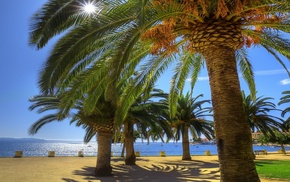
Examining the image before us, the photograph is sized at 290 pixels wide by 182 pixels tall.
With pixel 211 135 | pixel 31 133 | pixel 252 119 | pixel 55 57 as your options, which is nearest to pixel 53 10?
pixel 55 57

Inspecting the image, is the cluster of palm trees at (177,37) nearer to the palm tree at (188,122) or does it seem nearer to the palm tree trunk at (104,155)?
the palm tree trunk at (104,155)

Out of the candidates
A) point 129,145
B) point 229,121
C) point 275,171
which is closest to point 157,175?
point 275,171

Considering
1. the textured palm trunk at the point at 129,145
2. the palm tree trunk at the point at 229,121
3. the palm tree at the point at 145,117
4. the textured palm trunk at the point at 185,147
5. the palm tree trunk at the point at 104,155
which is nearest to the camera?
the palm tree trunk at the point at 229,121

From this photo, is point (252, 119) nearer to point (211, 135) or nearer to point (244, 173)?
point (211, 135)

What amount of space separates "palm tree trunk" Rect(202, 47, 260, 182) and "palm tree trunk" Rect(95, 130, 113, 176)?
1145 centimetres

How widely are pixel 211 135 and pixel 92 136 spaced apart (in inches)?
554

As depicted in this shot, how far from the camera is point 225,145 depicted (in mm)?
5992

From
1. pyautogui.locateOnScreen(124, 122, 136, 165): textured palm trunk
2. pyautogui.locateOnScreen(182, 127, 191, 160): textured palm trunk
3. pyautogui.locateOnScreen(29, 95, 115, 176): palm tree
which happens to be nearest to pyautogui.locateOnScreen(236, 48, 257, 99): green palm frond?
pyautogui.locateOnScreen(29, 95, 115, 176): palm tree

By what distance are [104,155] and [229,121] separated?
11973mm

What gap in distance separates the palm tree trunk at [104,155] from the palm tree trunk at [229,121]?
11.5m

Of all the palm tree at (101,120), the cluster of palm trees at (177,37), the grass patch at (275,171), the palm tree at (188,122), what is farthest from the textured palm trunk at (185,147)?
the cluster of palm trees at (177,37)

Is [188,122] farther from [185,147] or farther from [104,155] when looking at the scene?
[104,155]

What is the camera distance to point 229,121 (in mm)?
6109

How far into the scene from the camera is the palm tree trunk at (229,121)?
5770 millimetres
